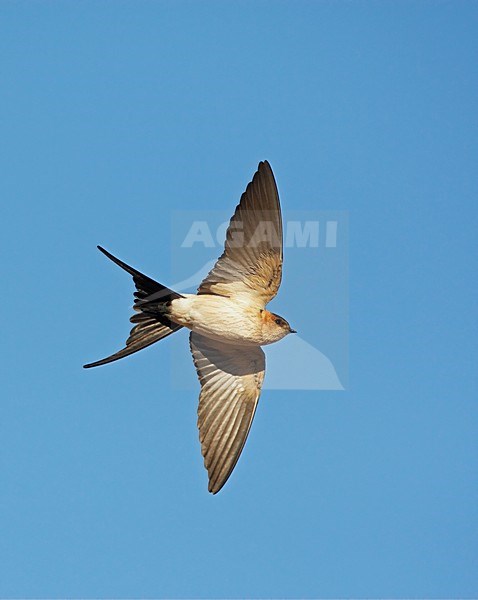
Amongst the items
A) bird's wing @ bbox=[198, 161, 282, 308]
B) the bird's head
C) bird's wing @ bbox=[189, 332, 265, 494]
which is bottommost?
bird's wing @ bbox=[189, 332, 265, 494]

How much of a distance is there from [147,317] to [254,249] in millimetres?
567

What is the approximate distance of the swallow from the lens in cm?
488

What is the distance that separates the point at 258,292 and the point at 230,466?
2.62 ft

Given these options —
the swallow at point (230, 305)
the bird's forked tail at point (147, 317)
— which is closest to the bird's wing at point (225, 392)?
the swallow at point (230, 305)

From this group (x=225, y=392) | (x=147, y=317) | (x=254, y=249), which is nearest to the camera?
(x=254, y=249)

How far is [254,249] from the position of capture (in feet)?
16.3

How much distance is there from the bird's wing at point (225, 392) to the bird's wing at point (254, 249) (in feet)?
1.17

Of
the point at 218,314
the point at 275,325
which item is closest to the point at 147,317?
the point at 218,314

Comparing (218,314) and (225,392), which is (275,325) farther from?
(225,392)

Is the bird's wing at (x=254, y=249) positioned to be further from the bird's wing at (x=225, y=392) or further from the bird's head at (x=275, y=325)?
the bird's wing at (x=225, y=392)

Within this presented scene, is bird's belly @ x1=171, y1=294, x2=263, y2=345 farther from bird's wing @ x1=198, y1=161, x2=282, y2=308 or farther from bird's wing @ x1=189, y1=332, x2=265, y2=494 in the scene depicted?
bird's wing @ x1=189, y1=332, x2=265, y2=494

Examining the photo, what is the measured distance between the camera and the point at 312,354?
575cm

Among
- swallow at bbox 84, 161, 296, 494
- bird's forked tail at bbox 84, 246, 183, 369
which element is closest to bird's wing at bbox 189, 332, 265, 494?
swallow at bbox 84, 161, 296, 494

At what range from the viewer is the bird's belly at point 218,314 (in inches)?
198
